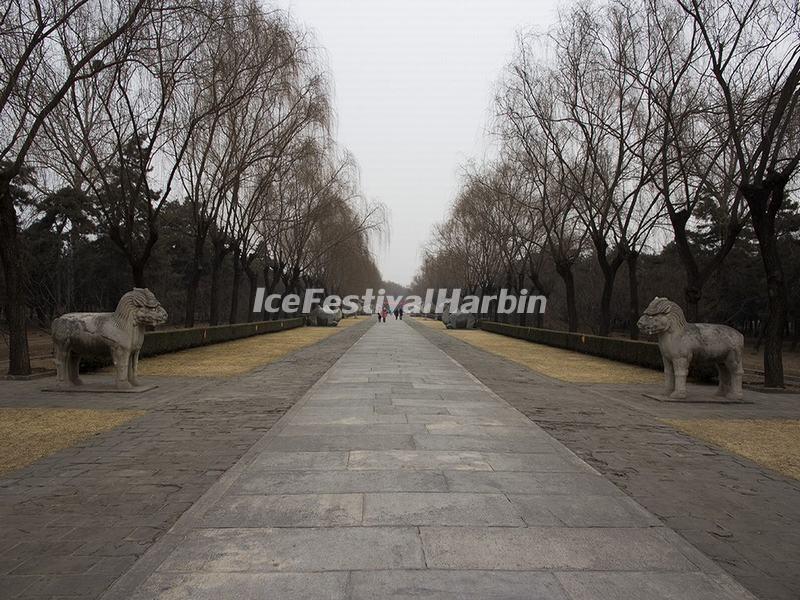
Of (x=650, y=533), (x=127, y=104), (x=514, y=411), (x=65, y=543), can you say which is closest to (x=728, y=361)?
(x=514, y=411)

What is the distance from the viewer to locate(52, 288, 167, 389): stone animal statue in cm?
985

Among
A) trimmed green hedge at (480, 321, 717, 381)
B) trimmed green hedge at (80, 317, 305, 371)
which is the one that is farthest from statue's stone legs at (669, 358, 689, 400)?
trimmed green hedge at (80, 317, 305, 371)

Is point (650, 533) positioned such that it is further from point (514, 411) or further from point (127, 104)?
point (127, 104)

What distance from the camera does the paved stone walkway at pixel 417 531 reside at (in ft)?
9.57

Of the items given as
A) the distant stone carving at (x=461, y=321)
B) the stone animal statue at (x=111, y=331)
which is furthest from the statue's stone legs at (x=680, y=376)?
the distant stone carving at (x=461, y=321)

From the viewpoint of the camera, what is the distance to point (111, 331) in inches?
388

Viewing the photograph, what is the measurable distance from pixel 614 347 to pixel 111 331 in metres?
14.7

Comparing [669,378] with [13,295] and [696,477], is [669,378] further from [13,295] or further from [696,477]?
[13,295]

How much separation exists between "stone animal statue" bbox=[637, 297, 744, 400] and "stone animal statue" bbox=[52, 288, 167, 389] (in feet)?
28.5

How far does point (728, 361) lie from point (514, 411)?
15.0 ft

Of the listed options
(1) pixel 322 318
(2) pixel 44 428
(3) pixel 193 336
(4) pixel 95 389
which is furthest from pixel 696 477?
(1) pixel 322 318

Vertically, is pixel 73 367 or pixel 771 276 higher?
pixel 771 276

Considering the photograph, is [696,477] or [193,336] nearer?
[696,477]

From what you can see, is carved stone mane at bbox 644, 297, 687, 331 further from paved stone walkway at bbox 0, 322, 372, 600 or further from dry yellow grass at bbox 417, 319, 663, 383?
paved stone walkway at bbox 0, 322, 372, 600
